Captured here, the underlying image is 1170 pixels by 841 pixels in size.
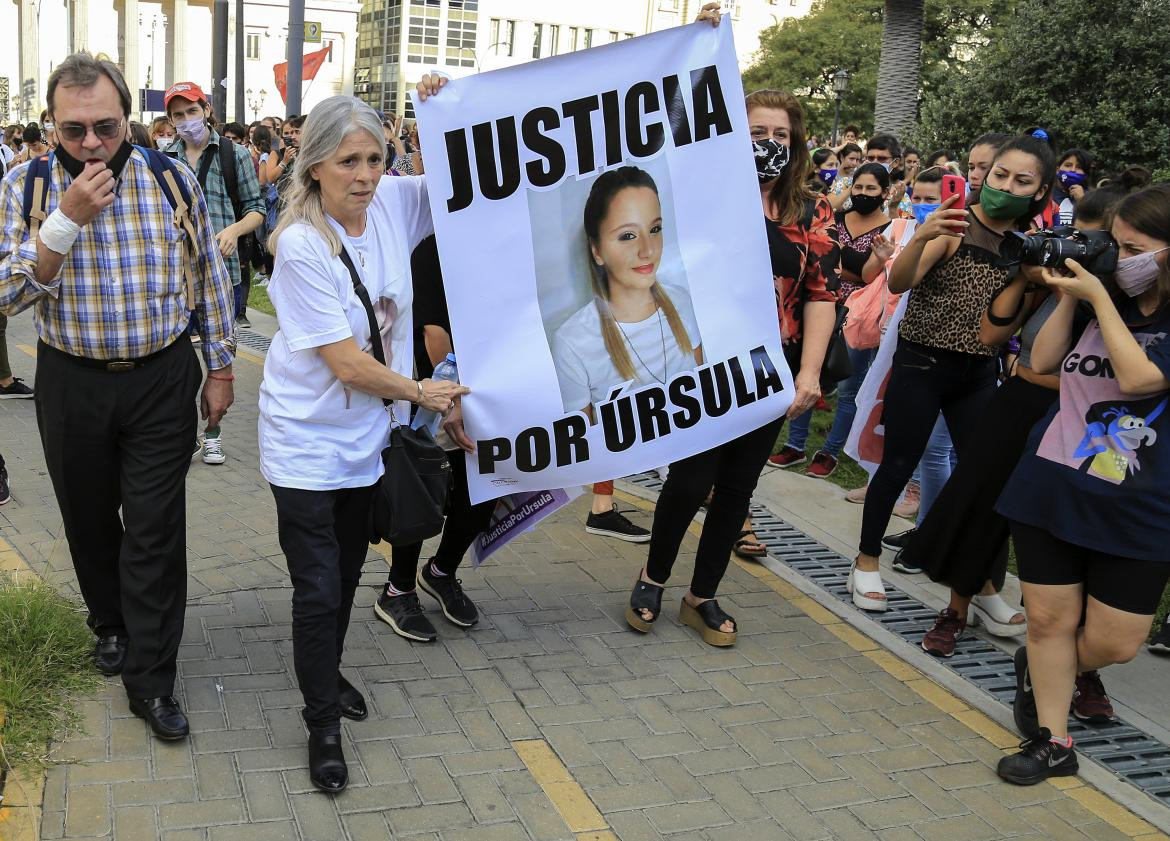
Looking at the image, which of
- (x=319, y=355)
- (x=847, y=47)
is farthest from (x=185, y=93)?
(x=847, y=47)

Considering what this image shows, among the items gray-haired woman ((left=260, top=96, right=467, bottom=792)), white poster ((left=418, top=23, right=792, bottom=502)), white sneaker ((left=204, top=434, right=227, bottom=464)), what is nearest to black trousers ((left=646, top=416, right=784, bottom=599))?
white poster ((left=418, top=23, right=792, bottom=502))

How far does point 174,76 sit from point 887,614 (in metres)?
77.1

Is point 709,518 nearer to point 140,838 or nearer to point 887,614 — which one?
point 887,614

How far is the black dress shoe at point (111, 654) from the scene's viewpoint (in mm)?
3967

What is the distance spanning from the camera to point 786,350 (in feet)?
15.2

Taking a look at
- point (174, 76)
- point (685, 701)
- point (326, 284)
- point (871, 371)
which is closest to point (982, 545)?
point (871, 371)

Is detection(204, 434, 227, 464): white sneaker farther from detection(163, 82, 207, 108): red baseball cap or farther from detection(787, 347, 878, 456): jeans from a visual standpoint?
detection(787, 347, 878, 456): jeans

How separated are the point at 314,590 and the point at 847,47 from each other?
49212 mm

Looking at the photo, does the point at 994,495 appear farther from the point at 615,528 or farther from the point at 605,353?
the point at 615,528

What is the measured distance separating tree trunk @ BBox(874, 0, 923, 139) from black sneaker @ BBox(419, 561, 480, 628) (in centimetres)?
1127

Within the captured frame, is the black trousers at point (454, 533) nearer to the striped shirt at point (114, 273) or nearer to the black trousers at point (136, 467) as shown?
the black trousers at point (136, 467)

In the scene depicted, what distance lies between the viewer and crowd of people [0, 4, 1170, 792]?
132 inches

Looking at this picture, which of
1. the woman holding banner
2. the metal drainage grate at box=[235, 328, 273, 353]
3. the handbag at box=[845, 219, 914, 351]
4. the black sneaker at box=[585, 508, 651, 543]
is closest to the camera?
the woman holding banner

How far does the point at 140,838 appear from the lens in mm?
3070
